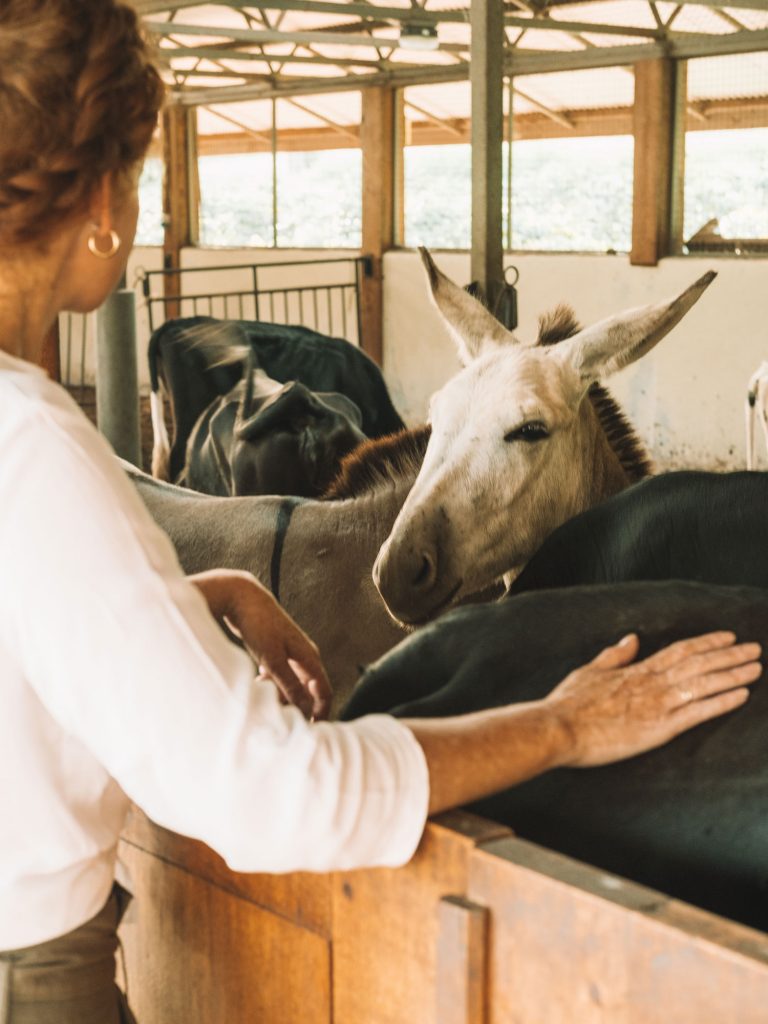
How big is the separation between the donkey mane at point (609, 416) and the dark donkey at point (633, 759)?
150 centimetres

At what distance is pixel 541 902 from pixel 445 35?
9175 millimetres

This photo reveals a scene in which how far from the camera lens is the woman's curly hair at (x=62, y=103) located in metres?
0.95

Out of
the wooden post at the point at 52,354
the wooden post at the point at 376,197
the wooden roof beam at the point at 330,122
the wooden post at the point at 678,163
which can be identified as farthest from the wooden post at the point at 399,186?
the wooden post at the point at 52,354

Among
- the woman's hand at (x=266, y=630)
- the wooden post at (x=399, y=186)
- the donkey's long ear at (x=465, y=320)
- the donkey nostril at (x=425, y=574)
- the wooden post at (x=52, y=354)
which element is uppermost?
the wooden post at (x=399, y=186)

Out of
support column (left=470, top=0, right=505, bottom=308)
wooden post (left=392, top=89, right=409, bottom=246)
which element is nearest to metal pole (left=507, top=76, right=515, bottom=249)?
wooden post (left=392, top=89, right=409, bottom=246)

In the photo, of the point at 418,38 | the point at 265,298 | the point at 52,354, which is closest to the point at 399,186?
the point at 265,298

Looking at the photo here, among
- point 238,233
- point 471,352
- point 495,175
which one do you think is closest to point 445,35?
point 238,233

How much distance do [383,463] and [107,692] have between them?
7.29 feet

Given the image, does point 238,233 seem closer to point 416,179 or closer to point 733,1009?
point 416,179

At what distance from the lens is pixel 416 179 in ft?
35.6

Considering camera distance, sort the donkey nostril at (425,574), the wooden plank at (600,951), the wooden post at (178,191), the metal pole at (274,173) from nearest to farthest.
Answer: the wooden plank at (600,951), the donkey nostril at (425,574), the metal pole at (274,173), the wooden post at (178,191)

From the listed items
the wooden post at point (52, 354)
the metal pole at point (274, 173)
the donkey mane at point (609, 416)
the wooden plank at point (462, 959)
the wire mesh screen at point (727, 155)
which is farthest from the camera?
the metal pole at point (274, 173)

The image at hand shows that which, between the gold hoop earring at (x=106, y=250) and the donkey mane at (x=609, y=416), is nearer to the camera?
the gold hoop earring at (x=106, y=250)

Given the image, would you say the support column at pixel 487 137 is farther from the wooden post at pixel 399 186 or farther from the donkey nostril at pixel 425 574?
the wooden post at pixel 399 186
